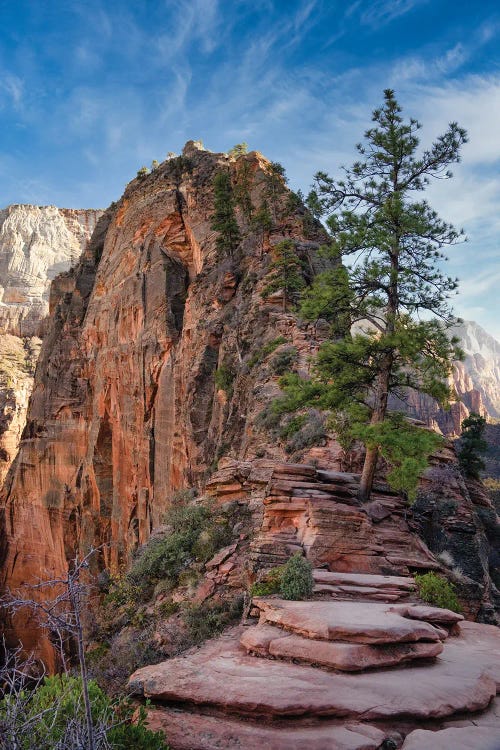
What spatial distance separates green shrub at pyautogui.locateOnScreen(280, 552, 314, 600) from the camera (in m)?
9.14

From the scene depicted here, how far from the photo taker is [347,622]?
735cm

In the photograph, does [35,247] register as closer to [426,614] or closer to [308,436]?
[308,436]

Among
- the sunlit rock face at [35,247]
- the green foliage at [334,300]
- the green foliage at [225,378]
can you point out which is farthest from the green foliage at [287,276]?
the sunlit rock face at [35,247]

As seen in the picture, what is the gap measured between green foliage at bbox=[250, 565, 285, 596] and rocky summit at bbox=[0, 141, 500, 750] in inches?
1.8

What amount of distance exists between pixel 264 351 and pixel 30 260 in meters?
142

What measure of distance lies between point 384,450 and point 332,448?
14.4ft

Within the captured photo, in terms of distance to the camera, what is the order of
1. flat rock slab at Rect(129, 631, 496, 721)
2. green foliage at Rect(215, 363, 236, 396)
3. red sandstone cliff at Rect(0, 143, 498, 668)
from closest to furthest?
flat rock slab at Rect(129, 631, 496, 721) → red sandstone cliff at Rect(0, 143, 498, 668) → green foliage at Rect(215, 363, 236, 396)

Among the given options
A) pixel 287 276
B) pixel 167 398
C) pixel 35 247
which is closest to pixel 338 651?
pixel 287 276

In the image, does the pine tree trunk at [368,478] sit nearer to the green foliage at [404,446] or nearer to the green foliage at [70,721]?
the green foliage at [404,446]

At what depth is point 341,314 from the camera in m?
14.0

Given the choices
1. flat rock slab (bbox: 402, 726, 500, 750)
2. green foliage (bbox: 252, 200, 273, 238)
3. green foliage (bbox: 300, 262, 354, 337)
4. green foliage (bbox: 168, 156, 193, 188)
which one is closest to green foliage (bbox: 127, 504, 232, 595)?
green foliage (bbox: 300, 262, 354, 337)

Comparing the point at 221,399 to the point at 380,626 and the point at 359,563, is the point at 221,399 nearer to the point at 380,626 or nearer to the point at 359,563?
the point at 359,563

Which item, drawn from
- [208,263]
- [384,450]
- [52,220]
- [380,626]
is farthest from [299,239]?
[52,220]

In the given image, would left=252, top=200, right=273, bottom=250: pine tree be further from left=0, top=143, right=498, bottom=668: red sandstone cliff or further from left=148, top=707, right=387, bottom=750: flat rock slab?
left=148, top=707, right=387, bottom=750: flat rock slab
